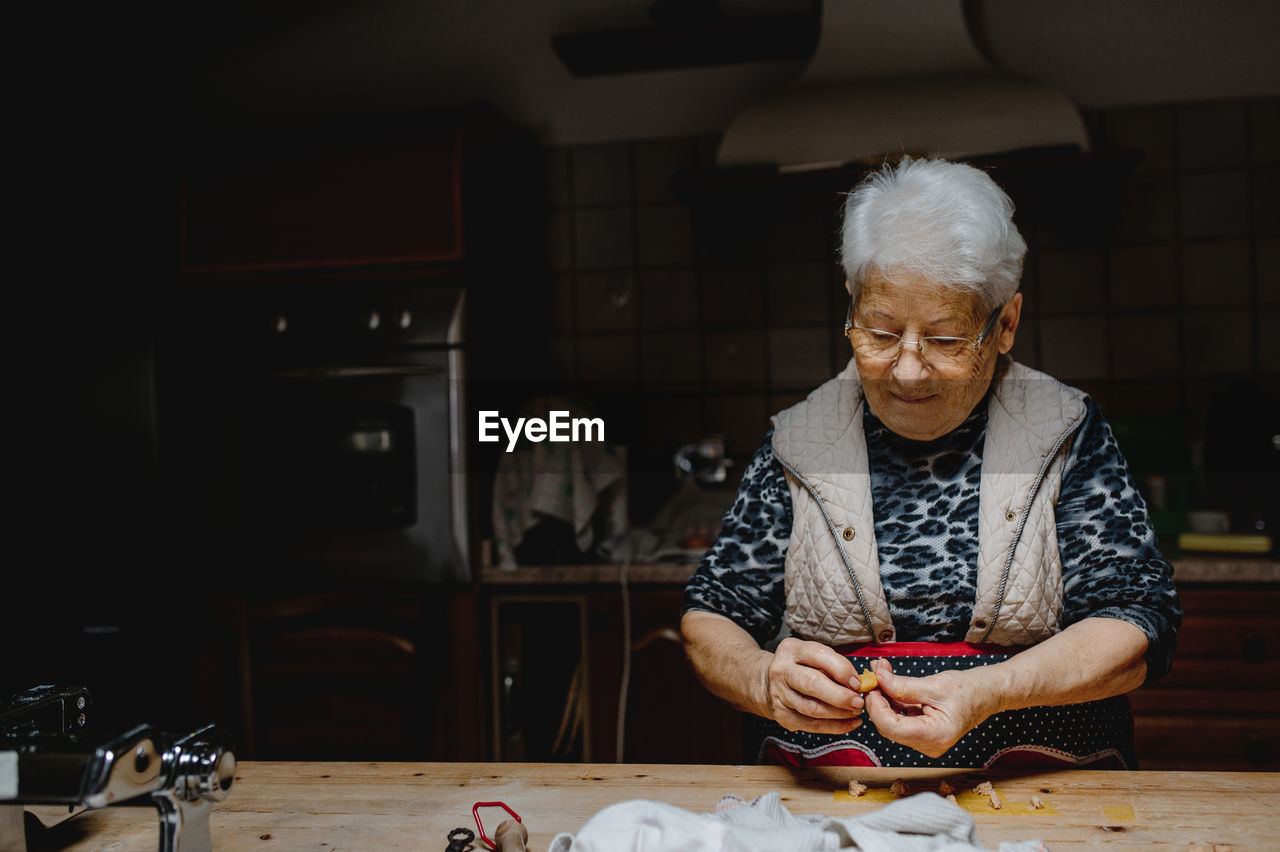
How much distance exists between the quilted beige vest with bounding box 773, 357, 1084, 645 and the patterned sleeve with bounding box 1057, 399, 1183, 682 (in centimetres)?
2

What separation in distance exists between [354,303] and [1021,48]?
6.34 feet

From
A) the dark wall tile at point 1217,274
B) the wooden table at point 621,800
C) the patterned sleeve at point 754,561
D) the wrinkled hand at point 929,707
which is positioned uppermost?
the dark wall tile at point 1217,274

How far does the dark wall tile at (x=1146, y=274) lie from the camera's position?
2.54 m

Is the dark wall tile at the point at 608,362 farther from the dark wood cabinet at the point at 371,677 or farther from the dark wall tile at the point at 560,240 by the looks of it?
the dark wood cabinet at the point at 371,677

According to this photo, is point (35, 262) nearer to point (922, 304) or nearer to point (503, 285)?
point (503, 285)

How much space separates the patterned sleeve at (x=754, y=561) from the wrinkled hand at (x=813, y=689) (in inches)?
8.7

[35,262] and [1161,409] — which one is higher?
[35,262]

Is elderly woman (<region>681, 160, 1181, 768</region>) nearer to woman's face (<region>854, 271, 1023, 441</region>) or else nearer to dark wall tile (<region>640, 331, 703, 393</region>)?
woman's face (<region>854, 271, 1023, 441</region>)

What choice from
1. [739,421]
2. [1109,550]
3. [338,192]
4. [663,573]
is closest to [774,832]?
[1109,550]

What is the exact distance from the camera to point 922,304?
1166 millimetres

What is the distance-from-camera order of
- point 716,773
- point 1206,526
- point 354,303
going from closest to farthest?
point 716,773 → point 1206,526 → point 354,303

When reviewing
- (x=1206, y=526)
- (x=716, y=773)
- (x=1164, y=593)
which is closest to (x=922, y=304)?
(x=1164, y=593)

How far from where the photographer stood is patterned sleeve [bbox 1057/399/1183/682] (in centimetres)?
110

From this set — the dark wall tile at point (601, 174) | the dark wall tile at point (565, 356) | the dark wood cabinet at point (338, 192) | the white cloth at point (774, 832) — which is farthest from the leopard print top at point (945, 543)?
the dark wall tile at point (601, 174)
